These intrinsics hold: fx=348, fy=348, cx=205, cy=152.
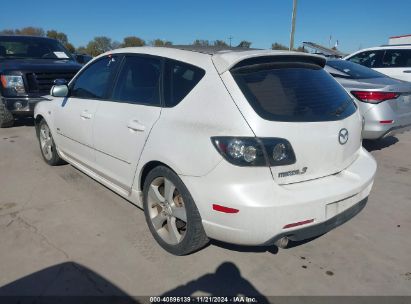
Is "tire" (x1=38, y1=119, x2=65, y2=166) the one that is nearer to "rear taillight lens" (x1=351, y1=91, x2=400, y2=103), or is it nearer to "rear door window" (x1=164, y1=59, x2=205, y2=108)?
"rear door window" (x1=164, y1=59, x2=205, y2=108)

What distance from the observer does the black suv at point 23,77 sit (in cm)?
695

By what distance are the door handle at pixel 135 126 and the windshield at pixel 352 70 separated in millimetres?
4349

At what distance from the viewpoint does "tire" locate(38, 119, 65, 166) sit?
4836 mm

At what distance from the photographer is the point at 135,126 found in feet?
9.73

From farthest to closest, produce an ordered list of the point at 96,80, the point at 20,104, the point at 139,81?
the point at 20,104
the point at 96,80
the point at 139,81

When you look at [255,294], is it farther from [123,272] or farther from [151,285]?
[123,272]

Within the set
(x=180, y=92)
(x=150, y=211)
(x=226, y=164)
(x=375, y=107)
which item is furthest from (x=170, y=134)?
(x=375, y=107)

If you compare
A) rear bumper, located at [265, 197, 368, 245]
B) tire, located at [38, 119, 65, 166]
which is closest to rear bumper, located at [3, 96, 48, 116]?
tire, located at [38, 119, 65, 166]

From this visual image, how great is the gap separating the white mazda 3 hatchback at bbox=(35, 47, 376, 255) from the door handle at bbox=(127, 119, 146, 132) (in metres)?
0.02

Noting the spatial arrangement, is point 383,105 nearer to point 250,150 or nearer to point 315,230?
point 315,230

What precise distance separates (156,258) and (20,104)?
18.2ft

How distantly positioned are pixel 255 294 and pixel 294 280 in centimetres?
34

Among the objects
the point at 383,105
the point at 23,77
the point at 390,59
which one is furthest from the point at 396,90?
the point at 23,77

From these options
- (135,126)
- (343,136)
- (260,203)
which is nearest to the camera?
(260,203)
